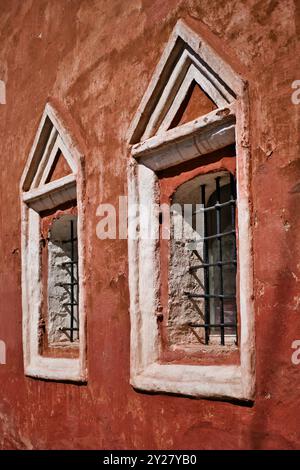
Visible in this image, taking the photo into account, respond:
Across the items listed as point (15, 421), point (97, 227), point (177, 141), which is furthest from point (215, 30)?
point (15, 421)

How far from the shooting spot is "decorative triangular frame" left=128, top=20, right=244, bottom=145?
3.56 metres

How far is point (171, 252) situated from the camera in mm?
4172

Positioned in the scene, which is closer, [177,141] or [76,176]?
[177,141]

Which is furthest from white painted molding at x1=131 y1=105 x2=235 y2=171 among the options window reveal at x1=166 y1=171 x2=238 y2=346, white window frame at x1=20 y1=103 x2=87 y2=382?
white window frame at x1=20 y1=103 x2=87 y2=382

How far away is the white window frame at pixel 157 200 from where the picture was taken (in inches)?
131

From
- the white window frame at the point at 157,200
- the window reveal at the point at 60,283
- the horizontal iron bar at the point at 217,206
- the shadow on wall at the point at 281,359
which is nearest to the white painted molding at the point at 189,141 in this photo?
the white window frame at the point at 157,200

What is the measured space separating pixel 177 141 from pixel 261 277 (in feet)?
3.65

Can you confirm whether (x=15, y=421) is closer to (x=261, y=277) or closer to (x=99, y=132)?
(x=99, y=132)

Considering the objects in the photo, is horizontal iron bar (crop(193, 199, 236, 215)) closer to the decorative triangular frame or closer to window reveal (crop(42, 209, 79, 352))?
the decorative triangular frame

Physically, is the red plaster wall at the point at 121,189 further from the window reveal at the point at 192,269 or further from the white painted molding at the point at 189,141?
the window reveal at the point at 192,269

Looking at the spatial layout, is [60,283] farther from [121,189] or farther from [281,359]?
[281,359]

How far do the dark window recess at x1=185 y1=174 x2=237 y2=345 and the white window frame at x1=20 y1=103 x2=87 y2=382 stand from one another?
3.06ft

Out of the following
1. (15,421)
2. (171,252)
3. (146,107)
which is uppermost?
(146,107)

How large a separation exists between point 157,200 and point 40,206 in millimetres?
1708
